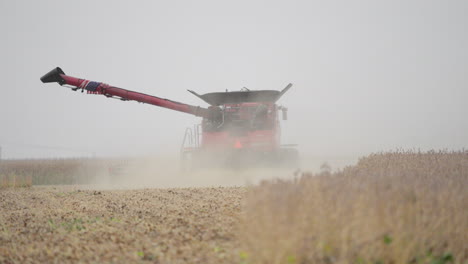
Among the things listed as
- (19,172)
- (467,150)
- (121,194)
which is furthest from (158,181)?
(467,150)

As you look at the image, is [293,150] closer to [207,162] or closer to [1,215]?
[207,162]

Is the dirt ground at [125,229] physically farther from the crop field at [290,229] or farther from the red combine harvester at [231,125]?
the red combine harvester at [231,125]

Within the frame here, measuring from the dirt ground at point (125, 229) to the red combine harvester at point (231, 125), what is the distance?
5025mm

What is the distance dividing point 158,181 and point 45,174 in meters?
7.38

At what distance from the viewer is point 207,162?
56.4 ft

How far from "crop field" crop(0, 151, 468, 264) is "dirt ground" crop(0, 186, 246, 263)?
0.06ft

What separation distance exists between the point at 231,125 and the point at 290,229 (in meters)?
13.2

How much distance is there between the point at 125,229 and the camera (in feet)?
24.7

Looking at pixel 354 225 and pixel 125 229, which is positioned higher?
pixel 354 225

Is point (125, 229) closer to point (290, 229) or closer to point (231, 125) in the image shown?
point (290, 229)

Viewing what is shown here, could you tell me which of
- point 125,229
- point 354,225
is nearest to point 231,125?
point 125,229

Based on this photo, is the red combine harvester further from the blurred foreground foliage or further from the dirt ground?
the blurred foreground foliage

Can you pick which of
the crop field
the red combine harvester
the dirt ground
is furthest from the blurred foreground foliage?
the red combine harvester

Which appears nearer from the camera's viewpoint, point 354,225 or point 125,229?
point 354,225
